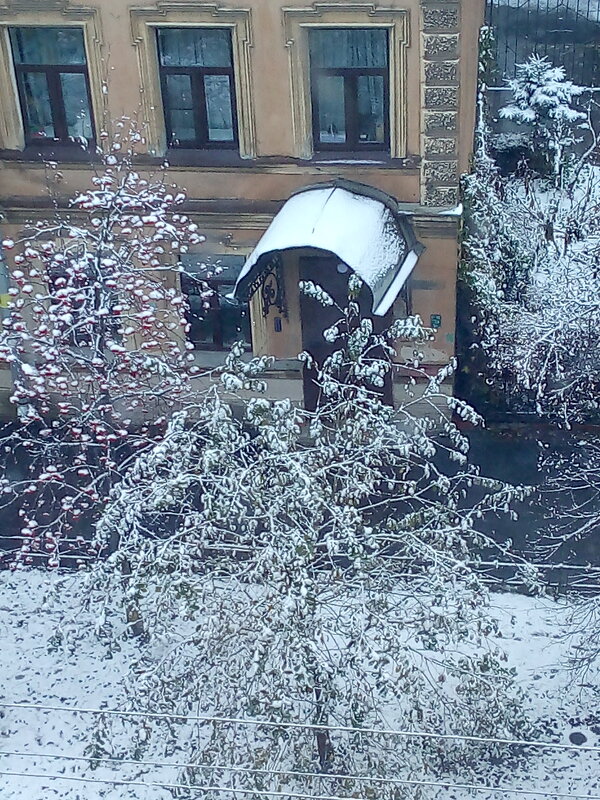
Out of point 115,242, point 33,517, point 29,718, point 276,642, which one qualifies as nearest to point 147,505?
point 276,642

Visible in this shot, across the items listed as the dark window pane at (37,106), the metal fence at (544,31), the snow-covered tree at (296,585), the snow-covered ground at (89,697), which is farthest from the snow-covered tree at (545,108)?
the snow-covered tree at (296,585)

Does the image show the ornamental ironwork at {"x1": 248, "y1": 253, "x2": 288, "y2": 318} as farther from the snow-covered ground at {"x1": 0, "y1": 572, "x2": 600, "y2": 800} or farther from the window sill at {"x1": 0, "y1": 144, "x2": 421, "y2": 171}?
the snow-covered ground at {"x1": 0, "y1": 572, "x2": 600, "y2": 800}

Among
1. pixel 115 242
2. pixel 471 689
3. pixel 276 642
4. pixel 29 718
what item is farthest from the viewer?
pixel 115 242

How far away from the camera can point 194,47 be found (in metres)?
12.9

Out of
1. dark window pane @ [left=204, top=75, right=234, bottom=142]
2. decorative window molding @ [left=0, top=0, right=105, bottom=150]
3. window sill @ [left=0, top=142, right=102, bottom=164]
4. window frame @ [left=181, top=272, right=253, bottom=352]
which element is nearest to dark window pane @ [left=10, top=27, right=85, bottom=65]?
decorative window molding @ [left=0, top=0, right=105, bottom=150]

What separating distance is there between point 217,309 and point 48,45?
14.1ft

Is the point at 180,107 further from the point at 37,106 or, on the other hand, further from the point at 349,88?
the point at 349,88

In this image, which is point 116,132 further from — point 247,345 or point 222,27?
point 247,345

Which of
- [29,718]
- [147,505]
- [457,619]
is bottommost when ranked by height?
[29,718]

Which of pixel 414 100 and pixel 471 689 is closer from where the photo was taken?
pixel 471 689

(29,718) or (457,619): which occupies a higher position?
(457,619)

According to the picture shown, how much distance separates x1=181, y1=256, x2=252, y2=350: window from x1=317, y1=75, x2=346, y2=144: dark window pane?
86.7 inches

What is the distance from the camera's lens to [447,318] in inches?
547

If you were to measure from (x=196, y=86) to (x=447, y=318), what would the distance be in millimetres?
4782
